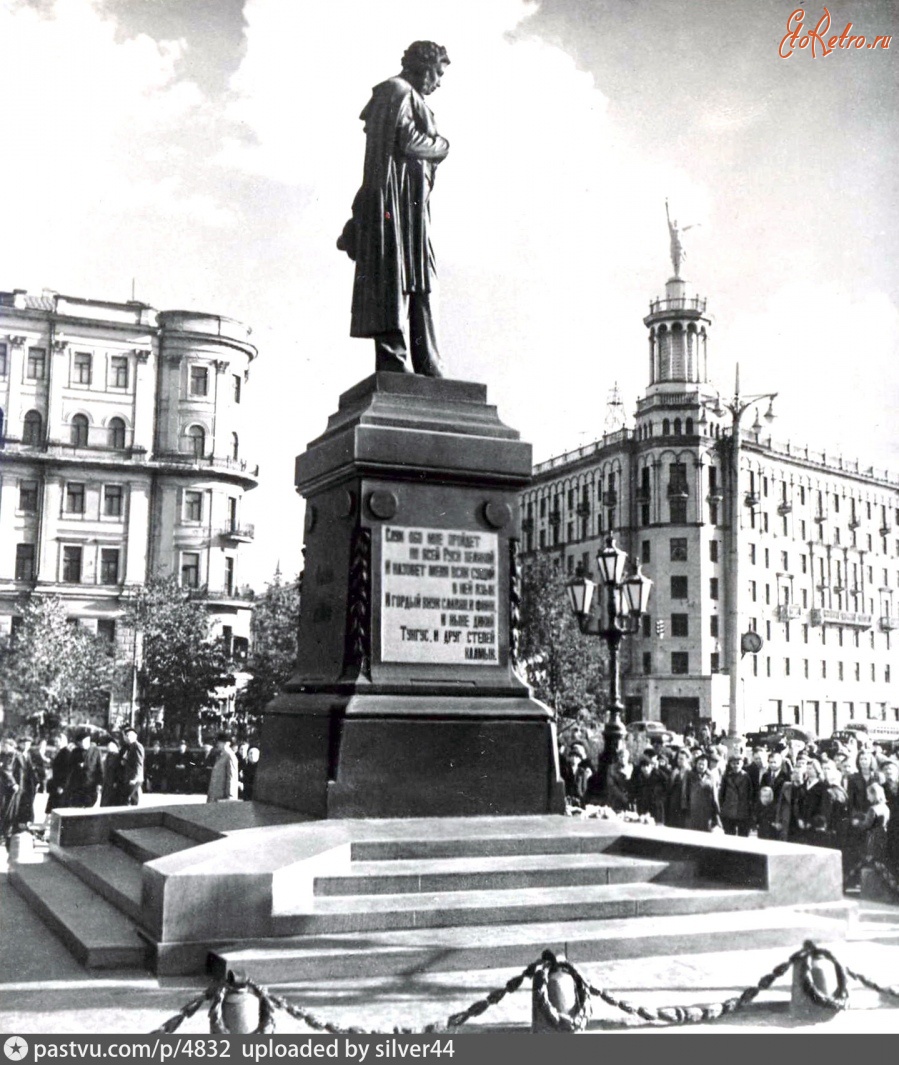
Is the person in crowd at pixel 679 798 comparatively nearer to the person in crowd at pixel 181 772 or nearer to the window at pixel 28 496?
the person in crowd at pixel 181 772

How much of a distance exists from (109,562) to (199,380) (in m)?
8.74

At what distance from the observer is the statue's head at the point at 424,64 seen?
10547mm

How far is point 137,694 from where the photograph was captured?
44.4 metres

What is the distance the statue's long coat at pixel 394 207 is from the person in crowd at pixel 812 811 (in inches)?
320

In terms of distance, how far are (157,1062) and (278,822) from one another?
3.36 m

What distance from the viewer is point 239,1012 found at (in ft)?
17.3

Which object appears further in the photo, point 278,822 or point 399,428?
point 399,428

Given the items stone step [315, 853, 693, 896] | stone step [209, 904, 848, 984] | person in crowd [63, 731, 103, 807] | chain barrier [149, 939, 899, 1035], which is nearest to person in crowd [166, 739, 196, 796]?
person in crowd [63, 731, 103, 807]

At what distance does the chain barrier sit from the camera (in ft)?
17.3

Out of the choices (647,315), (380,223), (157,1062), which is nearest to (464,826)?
(157,1062)

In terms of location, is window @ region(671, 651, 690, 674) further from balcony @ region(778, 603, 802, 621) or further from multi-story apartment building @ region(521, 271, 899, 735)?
balcony @ region(778, 603, 802, 621)

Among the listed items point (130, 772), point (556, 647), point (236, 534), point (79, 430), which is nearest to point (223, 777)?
point (130, 772)

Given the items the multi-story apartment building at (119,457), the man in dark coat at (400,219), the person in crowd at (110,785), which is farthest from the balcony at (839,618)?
the man in dark coat at (400,219)

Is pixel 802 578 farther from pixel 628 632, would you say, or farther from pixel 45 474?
pixel 628 632
